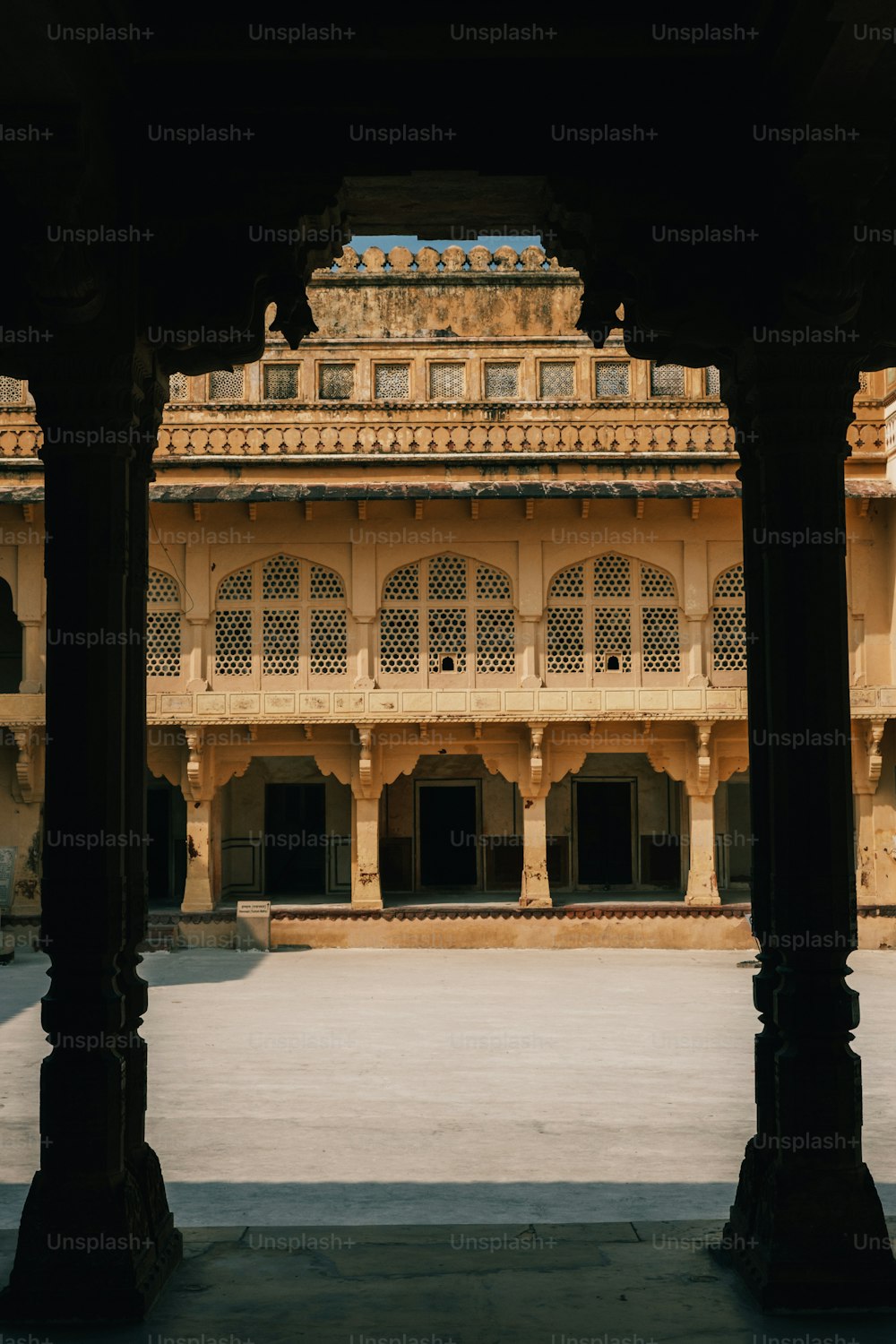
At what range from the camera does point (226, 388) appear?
19.7 metres

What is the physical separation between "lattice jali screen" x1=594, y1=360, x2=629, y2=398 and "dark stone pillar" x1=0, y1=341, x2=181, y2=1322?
53.8ft

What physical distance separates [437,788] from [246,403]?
23.7 ft

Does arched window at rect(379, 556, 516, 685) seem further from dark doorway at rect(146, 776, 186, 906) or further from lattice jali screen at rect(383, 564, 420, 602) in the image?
dark doorway at rect(146, 776, 186, 906)

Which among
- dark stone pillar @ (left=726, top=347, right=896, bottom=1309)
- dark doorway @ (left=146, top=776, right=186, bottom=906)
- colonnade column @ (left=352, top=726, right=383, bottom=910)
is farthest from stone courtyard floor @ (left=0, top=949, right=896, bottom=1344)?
dark doorway @ (left=146, top=776, right=186, bottom=906)

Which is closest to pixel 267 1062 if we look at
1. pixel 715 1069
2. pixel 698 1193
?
pixel 715 1069

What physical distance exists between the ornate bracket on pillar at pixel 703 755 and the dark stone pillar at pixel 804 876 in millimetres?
14755

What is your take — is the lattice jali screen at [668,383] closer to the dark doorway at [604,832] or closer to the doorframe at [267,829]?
the dark doorway at [604,832]

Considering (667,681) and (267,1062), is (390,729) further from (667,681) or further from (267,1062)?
(267,1062)

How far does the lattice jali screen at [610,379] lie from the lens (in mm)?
19875

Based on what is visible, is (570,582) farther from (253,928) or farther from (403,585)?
(253,928)

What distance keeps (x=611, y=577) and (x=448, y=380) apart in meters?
3.83

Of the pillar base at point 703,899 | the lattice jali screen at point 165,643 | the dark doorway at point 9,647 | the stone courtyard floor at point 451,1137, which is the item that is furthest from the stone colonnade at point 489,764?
the dark doorway at point 9,647

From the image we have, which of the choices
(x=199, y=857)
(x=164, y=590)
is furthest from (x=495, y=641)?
(x=199, y=857)

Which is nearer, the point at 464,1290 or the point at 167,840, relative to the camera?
the point at 464,1290
